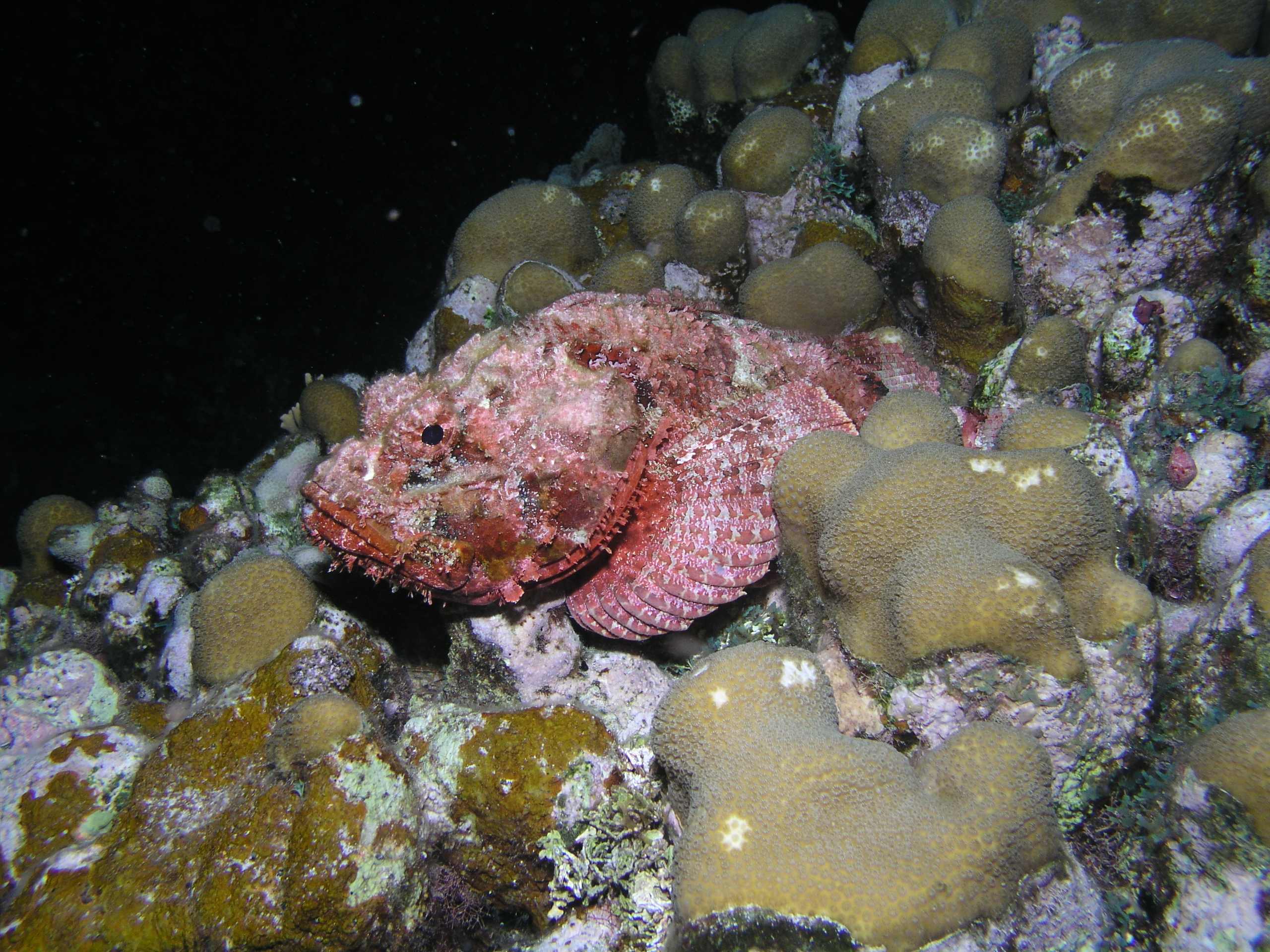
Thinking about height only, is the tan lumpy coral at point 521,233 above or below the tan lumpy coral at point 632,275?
above

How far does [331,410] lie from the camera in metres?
5.25

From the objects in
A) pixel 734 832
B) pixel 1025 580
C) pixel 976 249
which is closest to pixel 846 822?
pixel 734 832

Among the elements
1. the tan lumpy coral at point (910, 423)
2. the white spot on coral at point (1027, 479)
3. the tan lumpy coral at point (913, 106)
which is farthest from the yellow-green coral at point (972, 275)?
the white spot on coral at point (1027, 479)

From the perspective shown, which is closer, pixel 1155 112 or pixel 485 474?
pixel 485 474

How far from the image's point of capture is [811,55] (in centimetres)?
659

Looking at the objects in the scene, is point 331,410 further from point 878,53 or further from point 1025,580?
point 878,53

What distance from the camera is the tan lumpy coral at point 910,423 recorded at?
2703mm

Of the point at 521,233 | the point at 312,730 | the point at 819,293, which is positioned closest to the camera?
the point at 312,730

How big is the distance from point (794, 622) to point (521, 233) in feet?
15.8

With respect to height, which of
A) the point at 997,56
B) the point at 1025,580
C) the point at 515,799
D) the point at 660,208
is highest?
the point at 997,56

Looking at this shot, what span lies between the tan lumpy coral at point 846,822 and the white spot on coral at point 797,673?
0.12 ft

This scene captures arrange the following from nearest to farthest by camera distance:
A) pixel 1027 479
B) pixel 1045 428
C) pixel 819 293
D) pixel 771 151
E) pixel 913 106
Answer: pixel 1027 479, pixel 1045 428, pixel 819 293, pixel 913 106, pixel 771 151

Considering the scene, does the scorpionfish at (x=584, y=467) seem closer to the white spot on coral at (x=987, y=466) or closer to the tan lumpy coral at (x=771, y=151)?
the white spot on coral at (x=987, y=466)

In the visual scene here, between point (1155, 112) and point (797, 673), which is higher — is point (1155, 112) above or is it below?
above
